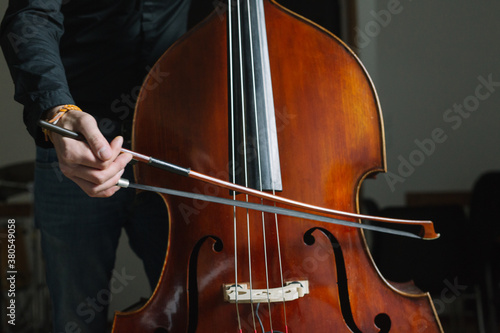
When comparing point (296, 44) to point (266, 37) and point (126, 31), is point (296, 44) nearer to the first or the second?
point (266, 37)

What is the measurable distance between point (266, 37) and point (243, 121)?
153 millimetres

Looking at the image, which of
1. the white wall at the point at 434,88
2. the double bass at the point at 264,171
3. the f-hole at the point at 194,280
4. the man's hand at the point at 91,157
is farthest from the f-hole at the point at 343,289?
the white wall at the point at 434,88

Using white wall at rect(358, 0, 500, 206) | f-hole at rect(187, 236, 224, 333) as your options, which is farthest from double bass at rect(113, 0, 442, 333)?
white wall at rect(358, 0, 500, 206)

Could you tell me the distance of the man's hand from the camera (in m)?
0.53

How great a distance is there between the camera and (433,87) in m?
3.01

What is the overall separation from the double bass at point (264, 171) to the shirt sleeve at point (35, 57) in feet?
0.48

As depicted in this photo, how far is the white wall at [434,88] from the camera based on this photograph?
2947 millimetres

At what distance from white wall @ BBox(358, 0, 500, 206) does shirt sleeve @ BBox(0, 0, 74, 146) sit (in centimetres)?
254

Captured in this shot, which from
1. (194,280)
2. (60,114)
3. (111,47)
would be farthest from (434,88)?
(60,114)

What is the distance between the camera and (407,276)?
206 cm

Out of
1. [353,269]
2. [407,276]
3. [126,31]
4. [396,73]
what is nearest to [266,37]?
[126,31]

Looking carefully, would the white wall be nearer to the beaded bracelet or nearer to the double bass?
the double bass

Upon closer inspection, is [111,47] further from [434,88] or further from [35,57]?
[434,88]

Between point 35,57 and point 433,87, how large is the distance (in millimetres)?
2755
